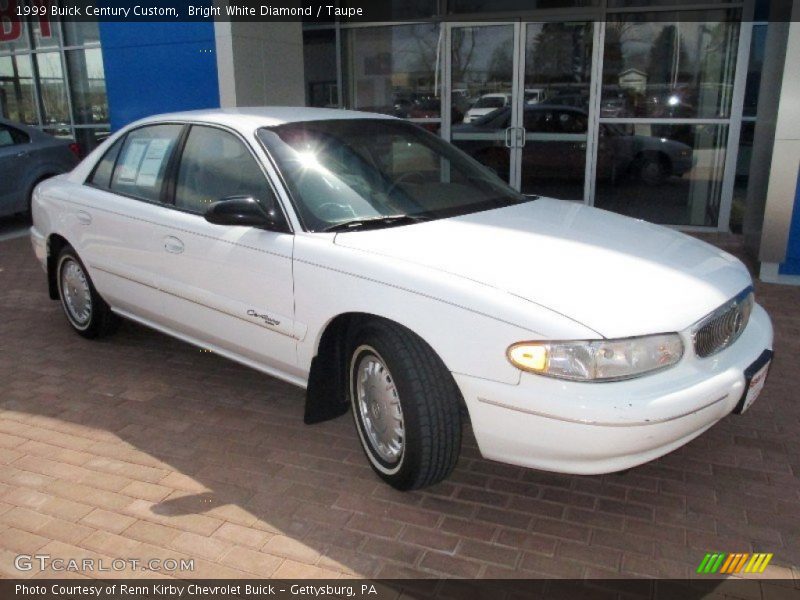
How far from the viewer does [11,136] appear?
986 centimetres

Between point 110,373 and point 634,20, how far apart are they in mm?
7780

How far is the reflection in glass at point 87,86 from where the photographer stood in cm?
1286

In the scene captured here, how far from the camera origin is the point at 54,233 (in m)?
5.34

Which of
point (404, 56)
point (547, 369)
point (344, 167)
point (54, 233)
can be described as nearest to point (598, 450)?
point (547, 369)

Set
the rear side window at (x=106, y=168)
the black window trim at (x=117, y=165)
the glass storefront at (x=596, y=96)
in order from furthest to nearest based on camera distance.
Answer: the glass storefront at (x=596, y=96)
the rear side window at (x=106, y=168)
the black window trim at (x=117, y=165)

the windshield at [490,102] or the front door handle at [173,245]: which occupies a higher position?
the windshield at [490,102]

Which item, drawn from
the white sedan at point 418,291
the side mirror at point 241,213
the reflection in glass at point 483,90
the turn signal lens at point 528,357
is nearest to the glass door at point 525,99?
the reflection in glass at point 483,90

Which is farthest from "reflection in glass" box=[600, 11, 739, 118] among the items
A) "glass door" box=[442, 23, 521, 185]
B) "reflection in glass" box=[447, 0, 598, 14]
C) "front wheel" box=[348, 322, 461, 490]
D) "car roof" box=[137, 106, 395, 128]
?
"front wheel" box=[348, 322, 461, 490]

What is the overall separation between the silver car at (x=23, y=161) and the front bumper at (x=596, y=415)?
8.93 m

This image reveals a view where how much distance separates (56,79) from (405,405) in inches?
520

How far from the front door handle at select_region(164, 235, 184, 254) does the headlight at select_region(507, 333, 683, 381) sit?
2242mm

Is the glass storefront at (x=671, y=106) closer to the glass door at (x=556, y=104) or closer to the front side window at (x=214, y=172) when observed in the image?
the glass door at (x=556, y=104)

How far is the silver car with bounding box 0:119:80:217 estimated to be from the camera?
9.63 m

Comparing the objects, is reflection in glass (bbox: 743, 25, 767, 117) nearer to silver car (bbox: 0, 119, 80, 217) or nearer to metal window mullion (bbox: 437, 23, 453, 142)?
metal window mullion (bbox: 437, 23, 453, 142)
